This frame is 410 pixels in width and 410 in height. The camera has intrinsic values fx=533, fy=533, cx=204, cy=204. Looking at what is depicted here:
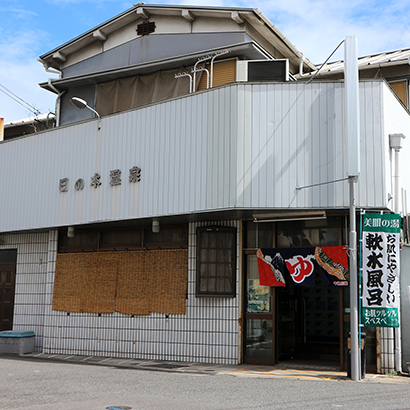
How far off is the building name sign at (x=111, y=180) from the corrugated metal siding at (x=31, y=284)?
2706mm

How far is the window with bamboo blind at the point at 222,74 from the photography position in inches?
564

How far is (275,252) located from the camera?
12578mm

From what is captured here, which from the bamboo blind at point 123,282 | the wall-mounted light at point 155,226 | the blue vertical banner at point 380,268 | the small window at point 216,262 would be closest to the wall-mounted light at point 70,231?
the bamboo blind at point 123,282

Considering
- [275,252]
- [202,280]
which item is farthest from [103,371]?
[275,252]

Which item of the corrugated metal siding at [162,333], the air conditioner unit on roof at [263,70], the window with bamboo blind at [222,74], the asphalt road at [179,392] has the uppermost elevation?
the window with bamboo blind at [222,74]

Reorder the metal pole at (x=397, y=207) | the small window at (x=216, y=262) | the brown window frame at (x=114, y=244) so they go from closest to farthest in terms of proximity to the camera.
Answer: the metal pole at (x=397, y=207)
the small window at (x=216, y=262)
the brown window frame at (x=114, y=244)

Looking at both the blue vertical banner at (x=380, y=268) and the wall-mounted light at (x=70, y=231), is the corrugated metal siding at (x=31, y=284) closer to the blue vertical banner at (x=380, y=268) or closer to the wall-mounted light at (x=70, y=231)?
the wall-mounted light at (x=70, y=231)

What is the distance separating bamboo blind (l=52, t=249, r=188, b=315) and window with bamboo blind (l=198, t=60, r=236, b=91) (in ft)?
15.3

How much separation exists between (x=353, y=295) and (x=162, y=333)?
527 centimetres

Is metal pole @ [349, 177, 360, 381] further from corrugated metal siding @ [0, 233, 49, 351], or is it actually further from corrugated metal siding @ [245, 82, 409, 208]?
corrugated metal siding @ [0, 233, 49, 351]

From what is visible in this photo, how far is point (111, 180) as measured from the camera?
14.0 metres

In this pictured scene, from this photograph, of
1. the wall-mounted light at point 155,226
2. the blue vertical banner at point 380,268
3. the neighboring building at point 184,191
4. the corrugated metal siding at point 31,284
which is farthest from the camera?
the corrugated metal siding at point 31,284

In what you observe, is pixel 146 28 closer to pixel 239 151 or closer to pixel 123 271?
pixel 239 151

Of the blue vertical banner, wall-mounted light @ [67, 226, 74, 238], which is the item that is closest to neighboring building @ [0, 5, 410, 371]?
wall-mounted light @ [67, 226, 74, 238]
